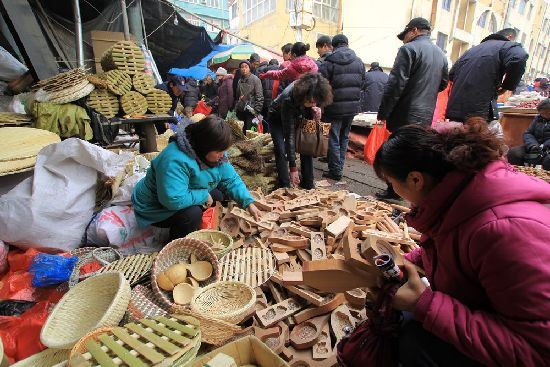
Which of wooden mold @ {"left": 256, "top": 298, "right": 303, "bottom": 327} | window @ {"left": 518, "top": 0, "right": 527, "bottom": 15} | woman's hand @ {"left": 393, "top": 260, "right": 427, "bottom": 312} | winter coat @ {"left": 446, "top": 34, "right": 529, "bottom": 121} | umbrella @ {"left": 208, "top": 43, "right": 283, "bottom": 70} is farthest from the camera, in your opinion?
window @ {"left": 518, "top": 0, "right": 527, "bottom": 15}

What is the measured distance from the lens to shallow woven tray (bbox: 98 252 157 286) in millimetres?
2183

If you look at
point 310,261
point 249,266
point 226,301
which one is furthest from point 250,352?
point 249,266

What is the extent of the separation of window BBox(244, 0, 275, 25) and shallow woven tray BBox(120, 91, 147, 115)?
68.8 feet

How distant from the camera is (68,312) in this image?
1.74 metres

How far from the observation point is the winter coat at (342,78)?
14.9 ft

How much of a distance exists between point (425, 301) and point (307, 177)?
10.8 feet

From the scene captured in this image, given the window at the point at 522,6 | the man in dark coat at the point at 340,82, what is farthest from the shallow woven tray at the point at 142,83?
the window at the point at 522,6

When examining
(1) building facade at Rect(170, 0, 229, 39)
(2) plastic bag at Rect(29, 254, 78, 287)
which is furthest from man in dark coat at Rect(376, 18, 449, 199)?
(1) building facade at Rect(170, 0, 229, 39)

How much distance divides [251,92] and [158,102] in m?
2.73

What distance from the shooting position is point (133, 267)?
229 cm

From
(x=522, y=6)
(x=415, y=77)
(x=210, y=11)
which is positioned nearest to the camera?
(x=415, y=77)

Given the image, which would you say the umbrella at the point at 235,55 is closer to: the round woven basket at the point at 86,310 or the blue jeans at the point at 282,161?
the blue jeans at the point at 282,161

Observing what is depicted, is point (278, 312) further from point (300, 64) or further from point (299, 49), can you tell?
point (299, 49)

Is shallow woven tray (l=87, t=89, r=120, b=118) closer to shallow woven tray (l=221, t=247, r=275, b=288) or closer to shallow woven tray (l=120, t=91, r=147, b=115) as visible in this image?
shallow woven tray (l=120, t=91, r=147, b=115)
